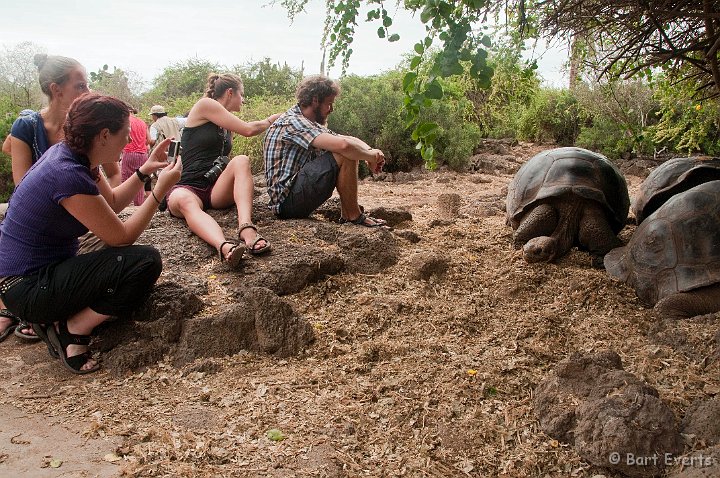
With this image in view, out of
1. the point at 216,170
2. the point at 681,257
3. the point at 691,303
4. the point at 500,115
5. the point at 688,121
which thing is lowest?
the point at 691,303

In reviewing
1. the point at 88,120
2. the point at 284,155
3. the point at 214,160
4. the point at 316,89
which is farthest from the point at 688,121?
the point at 88,120

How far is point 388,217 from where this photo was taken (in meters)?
5.05

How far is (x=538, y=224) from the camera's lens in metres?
4.38

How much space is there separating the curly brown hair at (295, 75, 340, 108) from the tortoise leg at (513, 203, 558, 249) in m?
1.73

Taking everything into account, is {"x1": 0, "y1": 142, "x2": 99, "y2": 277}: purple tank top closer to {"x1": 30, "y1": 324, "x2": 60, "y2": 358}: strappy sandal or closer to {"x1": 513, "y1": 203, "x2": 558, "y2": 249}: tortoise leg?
{"x1": 30, "y1": 324, "x2": 60, "y2": 358}: strappy sandal

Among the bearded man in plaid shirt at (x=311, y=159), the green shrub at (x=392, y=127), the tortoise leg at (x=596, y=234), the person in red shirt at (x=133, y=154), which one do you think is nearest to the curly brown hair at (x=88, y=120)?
the bearded man in plaid shirt at (x=311, y=159)

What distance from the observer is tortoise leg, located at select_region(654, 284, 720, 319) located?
324 cm

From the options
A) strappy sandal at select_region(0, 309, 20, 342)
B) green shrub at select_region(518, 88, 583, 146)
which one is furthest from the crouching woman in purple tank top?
green shrub at select_region(518, 88, 583, 146)

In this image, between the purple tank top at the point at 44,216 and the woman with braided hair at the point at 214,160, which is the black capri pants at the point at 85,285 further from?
the woman with braided hair at the point at 214,160

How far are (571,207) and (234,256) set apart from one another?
8.18ft

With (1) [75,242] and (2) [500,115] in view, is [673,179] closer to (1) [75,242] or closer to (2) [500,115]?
(1) [75,242]

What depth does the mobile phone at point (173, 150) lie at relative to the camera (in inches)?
132

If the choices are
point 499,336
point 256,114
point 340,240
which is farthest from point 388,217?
point 256,114

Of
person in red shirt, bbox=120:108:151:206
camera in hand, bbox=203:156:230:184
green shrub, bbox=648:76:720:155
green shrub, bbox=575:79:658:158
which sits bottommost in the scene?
camera in hand, bbox=203:156:230:184
